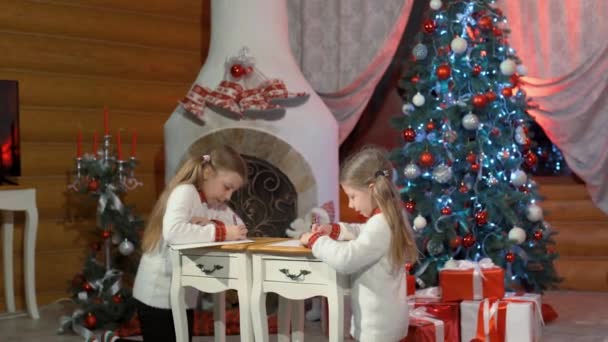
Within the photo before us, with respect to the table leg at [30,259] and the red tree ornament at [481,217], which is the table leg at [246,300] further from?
the table leg at [30,259]

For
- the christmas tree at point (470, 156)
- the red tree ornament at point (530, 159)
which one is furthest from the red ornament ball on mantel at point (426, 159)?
the red tree ornament at point (530, 159)

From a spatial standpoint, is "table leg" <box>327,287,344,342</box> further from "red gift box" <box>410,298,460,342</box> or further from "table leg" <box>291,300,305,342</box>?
"red gift box" <box>410,298,460,342</box>

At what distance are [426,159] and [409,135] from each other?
265 millimetres

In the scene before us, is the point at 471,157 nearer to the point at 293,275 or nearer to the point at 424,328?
the point at 424,328

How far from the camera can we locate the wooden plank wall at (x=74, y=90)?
638cm

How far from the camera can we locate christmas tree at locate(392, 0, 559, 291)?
572cm

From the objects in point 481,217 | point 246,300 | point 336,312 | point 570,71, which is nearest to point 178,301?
point 246,300

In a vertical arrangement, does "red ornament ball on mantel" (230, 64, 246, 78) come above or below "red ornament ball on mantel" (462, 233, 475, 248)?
→ above

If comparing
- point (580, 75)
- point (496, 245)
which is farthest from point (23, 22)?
point (580, 75)

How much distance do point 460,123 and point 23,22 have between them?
3.02 meters

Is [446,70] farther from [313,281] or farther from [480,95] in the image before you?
[313,281]

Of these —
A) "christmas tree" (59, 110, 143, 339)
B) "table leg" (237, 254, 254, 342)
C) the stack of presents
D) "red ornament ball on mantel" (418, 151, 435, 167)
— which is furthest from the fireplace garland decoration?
"table leg" (237, 254, 254, 342)

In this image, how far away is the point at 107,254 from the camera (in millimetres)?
5625

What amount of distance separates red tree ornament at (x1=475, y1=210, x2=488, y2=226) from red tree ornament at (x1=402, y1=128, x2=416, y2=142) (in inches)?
24.9
